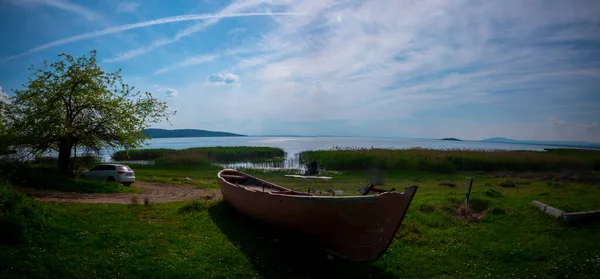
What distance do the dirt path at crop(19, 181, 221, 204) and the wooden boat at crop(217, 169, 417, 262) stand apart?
25.0 ft

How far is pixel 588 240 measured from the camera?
9828 mm

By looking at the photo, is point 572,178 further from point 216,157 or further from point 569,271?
point 216,157

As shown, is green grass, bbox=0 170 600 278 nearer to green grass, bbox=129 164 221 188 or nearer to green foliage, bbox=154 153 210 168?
green grass, bbox=129 164 221 188

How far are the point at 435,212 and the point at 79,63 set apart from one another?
756 inches

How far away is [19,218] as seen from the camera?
907 cm

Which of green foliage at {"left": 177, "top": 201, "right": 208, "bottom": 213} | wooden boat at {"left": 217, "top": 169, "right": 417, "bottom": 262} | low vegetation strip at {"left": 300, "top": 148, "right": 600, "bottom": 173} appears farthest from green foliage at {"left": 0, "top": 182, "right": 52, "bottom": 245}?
low vegetation strip at {"left": 300, "top": 148, "right": 600, "bottom": 173}

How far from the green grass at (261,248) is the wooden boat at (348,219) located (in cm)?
48

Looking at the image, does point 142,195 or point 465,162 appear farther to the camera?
point 465,162

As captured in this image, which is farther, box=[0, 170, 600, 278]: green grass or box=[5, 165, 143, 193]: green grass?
box=[5, 165, 143, 193]: green grass

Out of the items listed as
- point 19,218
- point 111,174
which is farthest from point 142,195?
point 19,218

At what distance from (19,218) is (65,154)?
482 inches

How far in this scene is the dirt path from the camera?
1455 centimetres

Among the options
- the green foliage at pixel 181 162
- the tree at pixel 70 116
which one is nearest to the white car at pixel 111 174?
the tree at pixel 70 116

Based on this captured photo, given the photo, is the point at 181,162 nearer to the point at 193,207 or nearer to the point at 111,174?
the point at 111,174
